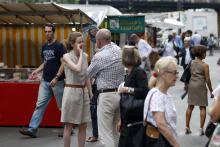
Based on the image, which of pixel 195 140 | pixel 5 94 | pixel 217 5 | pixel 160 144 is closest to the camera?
pixel 160 144

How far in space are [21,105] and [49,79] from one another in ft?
4.12

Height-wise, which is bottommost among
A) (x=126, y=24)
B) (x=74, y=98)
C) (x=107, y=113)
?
(x=107, y=113)

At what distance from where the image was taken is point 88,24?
1164 centimetres

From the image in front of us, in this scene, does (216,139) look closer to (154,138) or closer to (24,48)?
(154,138)

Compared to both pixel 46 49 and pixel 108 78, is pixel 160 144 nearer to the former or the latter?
pixel 108 78

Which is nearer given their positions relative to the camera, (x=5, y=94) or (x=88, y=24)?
(x=5, y=94)

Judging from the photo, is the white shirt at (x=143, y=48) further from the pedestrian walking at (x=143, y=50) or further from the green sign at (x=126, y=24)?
the green sign at (x=126, y=24)

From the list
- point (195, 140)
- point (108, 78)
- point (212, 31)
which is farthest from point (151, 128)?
point (212, 31)

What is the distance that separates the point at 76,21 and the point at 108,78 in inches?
201

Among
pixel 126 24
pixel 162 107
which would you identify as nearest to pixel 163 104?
pixel 162 107

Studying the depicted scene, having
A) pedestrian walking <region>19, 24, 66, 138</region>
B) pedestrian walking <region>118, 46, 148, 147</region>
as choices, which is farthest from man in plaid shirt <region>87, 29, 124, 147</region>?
pedestrian walking <region>19, 24, 66, 138</region>

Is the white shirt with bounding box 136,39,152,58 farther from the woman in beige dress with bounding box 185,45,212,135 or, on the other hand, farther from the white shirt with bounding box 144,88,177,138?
the white shirt with bounding box 144,88,177,138

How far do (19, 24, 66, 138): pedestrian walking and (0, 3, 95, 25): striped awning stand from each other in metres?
1.32

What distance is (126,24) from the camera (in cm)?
1803
